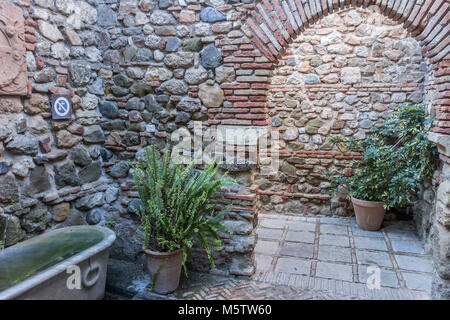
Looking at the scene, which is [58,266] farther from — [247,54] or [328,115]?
[328,115]

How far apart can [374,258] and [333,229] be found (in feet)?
3.00

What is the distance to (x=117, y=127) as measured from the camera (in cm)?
332

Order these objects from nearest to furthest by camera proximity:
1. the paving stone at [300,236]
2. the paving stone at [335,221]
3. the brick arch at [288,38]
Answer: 1. the brick arch at [288,38]
2. the paving stone at [300,236]
3. the paving stone at [335,221]

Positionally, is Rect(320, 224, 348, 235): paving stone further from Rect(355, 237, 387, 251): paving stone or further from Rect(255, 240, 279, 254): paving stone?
Rect(255, 240, 279, 254): paving stone

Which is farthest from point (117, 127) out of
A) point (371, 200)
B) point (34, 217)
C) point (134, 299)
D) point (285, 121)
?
point (371, 200)

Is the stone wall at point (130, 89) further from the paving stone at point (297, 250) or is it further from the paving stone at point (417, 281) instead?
the paving stone at point (297, 250)

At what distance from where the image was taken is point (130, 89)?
127 inches

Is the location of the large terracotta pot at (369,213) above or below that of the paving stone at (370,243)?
above

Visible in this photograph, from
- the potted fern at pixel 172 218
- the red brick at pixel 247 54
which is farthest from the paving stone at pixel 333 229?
the red brick at pixel 247 54

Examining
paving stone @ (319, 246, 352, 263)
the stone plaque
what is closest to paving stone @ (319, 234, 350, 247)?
paving stone @ (319, 246, 352, 263)

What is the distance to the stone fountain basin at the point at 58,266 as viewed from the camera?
6.39 ft

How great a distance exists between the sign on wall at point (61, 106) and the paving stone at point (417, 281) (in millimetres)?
3449

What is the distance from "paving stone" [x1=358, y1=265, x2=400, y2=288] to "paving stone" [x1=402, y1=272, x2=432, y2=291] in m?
0.09

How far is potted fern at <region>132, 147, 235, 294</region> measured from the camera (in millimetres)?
2711
